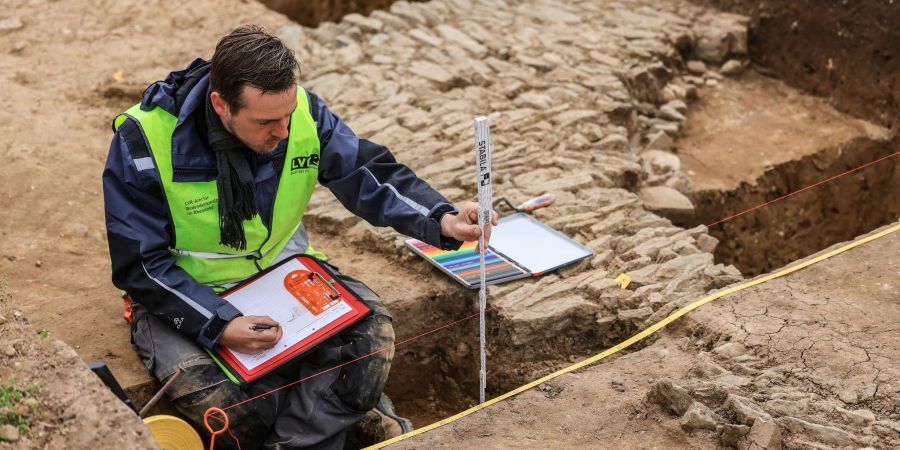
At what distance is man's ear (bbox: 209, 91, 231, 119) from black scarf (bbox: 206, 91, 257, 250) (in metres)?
0.05

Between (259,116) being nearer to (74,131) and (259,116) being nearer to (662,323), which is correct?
(662,323)

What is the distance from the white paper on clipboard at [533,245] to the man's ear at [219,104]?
176 cm

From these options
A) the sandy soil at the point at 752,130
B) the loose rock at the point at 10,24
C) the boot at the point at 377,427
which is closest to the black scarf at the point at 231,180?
the boot at the point at 377,427

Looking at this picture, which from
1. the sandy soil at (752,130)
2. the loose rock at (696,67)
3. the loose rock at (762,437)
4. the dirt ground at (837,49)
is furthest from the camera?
the loose rock at (696,67)

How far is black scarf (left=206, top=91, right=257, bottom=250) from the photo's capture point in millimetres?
3688

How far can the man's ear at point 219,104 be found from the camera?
141 inches

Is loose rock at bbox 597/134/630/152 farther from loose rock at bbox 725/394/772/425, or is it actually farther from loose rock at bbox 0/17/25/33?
loose rock at bbox 0/17/25/33

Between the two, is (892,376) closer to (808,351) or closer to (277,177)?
(808,351)

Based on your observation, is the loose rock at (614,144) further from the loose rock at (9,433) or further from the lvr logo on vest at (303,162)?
the loose rock at (9,433)

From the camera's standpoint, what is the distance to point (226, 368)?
12.3ft

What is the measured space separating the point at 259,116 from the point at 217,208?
A: 0.45 meters

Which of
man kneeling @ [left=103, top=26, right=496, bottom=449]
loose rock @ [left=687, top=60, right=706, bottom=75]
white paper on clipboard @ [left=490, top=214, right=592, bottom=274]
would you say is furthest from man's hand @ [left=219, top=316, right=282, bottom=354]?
loose rock @ [left=687, top=60, right=706, bottom=75]

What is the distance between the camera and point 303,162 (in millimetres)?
3969

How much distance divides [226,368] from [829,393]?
2309mm
